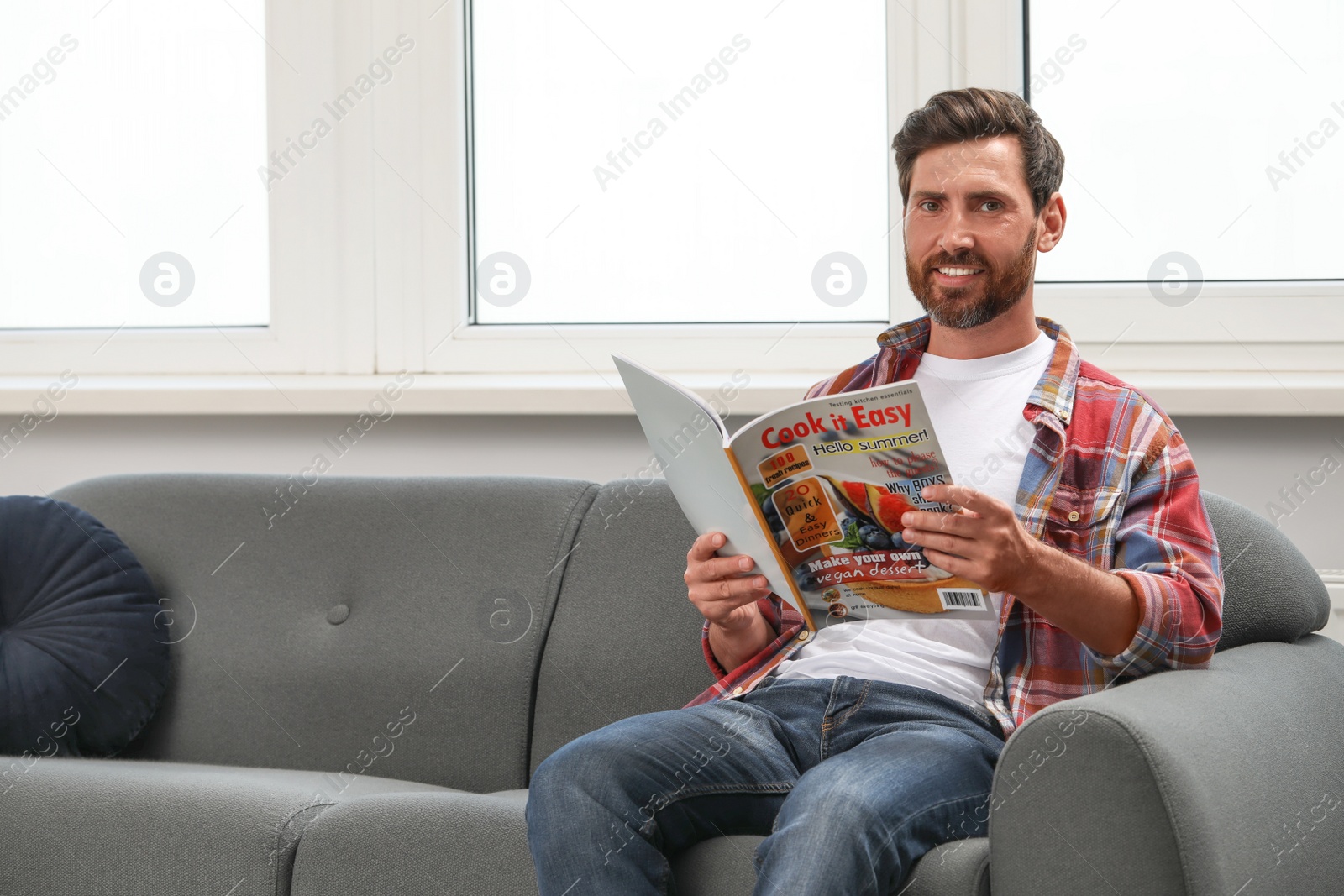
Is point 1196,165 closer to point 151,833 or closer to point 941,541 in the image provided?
point 941,541

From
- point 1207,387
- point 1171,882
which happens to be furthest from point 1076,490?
point 1207,387

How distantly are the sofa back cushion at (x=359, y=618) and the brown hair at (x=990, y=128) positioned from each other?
798 mm

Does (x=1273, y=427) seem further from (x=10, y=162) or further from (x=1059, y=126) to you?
(x=10, y=162)

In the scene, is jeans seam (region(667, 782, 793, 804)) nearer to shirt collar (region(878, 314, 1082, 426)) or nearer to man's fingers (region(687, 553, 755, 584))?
man's fingers (region(687, 553, 755, 584))

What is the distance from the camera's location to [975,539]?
3.76 feet

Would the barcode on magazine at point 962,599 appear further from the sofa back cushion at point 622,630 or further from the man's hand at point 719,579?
the sofa back cushion at point 622,630

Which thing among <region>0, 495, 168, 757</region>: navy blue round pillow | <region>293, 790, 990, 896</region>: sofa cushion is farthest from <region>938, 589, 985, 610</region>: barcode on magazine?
<region>0, 495, 168, 757</region>: navy blue round pillow

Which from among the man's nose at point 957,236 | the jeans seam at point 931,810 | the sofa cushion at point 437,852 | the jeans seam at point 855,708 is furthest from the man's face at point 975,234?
the sofa cushion at point 437,852

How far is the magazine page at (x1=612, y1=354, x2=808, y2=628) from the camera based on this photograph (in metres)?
1.21

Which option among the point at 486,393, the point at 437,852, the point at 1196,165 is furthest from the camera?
the point at 486,393

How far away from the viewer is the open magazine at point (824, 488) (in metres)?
1.13

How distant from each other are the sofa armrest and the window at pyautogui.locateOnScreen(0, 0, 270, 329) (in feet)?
6.48

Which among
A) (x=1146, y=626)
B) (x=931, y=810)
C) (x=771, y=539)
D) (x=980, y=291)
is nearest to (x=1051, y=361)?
(x=980, y=291)

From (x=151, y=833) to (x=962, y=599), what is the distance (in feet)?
3.39
